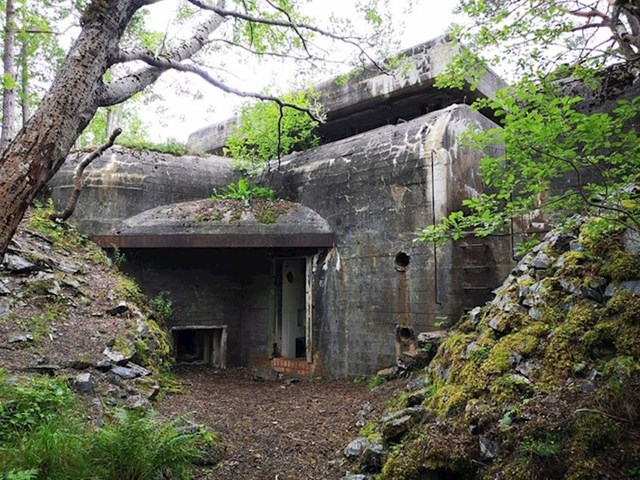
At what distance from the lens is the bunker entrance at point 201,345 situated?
8.75 meters

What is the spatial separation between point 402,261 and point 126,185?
557cm

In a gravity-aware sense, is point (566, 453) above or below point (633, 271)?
below

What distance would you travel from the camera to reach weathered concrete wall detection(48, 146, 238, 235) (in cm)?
818

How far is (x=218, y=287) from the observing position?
881 centimetres

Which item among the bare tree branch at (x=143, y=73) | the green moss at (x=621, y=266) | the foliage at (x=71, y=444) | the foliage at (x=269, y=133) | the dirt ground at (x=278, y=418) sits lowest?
the dirt ground at (x=278, y=418)

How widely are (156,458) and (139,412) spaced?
1.27 metres

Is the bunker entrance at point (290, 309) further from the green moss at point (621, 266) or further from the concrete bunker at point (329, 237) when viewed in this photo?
the green moss at point (621, 266)

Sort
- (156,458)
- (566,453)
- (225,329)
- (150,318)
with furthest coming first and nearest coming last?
(225,329), (150,318), (156,458), (566,453)

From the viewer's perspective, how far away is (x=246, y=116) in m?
9.88

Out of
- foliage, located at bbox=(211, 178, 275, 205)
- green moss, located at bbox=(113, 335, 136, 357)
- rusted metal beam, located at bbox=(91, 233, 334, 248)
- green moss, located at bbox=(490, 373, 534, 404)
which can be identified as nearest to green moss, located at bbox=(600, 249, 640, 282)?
green moss, located at bbox=(490, 373, 534, 404)

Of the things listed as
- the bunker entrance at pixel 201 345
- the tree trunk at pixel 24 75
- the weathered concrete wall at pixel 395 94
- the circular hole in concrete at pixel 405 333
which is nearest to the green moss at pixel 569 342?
the circular hole in concrete at pixel 405 333

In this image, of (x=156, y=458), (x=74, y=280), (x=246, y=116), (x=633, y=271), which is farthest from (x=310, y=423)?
(x=246, y=116)

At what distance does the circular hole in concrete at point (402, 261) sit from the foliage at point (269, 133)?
12.5 ft

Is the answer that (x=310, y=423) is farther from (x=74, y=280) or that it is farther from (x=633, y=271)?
(x=74, y=280)
